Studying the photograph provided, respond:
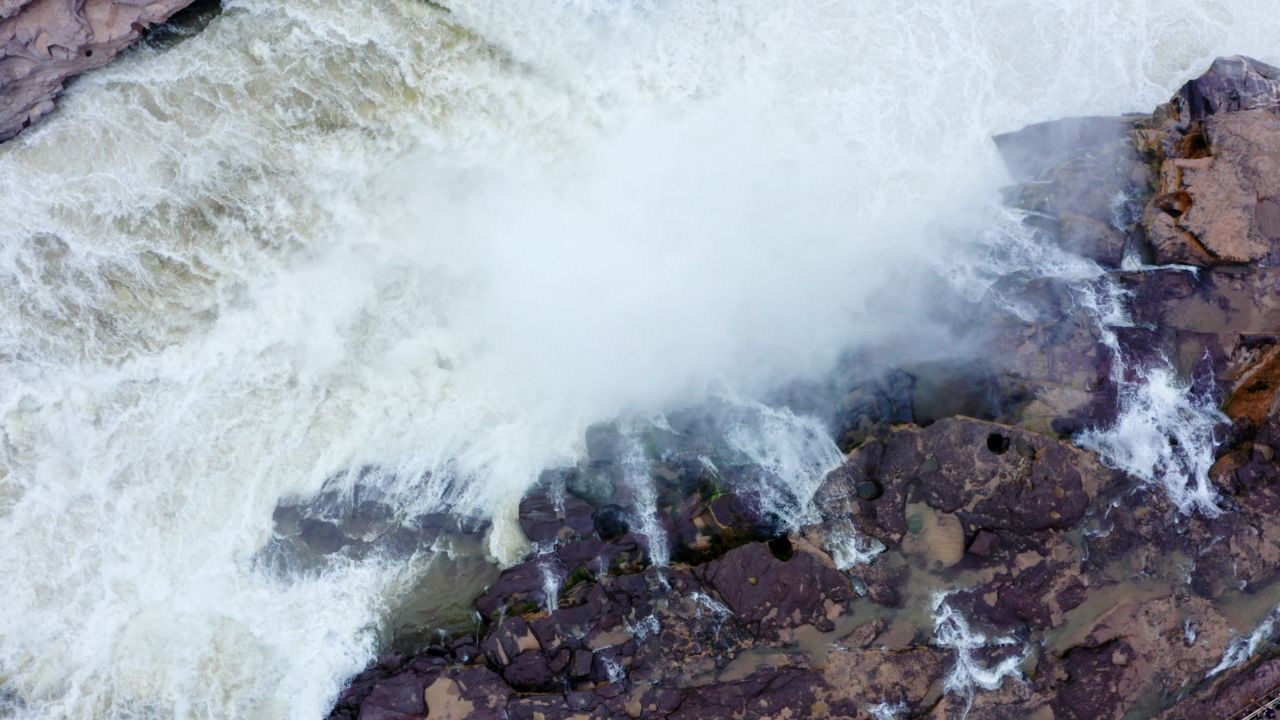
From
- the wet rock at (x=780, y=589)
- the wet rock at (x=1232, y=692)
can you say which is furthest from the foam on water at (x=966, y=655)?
the wet rock at (x=1232, y=692)

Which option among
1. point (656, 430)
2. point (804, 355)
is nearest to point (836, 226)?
Answer: point (804, 355)

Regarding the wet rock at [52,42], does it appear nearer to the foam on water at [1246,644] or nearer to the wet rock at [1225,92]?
the wet rock at [1225,92]

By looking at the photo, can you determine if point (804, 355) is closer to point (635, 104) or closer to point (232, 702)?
point (635, 104)

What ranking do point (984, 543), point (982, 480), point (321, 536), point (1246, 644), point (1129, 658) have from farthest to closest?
1. point (321, 536)
2. point (1246, 644)
3. point (982, 480)
4. point (984, 543)
5. point (1129, 658)

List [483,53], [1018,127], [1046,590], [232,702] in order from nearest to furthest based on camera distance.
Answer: [1046,590]
[232,702]
[483,53]
[1018,127]

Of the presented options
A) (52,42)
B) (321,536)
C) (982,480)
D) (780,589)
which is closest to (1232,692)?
(982,480)

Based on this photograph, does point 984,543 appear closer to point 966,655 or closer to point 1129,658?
point 966,655
